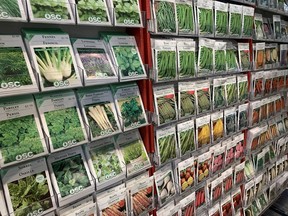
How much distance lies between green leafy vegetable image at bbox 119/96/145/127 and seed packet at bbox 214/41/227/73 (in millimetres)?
933

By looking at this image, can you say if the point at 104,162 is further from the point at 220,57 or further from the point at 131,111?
the point at 220,57

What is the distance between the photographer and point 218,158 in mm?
2533

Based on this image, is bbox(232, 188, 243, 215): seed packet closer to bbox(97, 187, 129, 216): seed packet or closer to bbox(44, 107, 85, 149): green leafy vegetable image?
bbox(97, 187, 129, 216): seed packet

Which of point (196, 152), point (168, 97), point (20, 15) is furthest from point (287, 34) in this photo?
point (20, 15)

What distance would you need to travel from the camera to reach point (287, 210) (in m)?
3.59

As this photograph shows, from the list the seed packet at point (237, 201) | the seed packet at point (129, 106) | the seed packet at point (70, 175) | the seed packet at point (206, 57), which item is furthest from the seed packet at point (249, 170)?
the seed packet at point (70, 175)

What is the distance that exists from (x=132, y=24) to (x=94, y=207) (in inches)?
43.1

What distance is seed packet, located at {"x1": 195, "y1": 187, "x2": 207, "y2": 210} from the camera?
7.74 feet

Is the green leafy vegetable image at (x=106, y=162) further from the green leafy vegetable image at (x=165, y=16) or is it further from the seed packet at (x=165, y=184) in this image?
the green leafy vegetable image at (x=165, y=16)

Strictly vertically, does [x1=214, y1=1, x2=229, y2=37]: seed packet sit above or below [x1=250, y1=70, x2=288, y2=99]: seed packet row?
above

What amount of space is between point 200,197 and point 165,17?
5.13 feet

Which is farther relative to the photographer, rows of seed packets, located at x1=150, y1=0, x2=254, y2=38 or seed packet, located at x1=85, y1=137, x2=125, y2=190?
rows of seed packets, located at x1=150, y1=0, x2=254, y2=38

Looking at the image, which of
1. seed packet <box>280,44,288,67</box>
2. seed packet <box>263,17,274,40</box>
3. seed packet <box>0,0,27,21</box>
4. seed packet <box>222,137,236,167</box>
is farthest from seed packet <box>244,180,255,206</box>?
seed packet <box>0,0,27,21</box>

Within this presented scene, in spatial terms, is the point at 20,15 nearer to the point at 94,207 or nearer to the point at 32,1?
the point at 32,1
